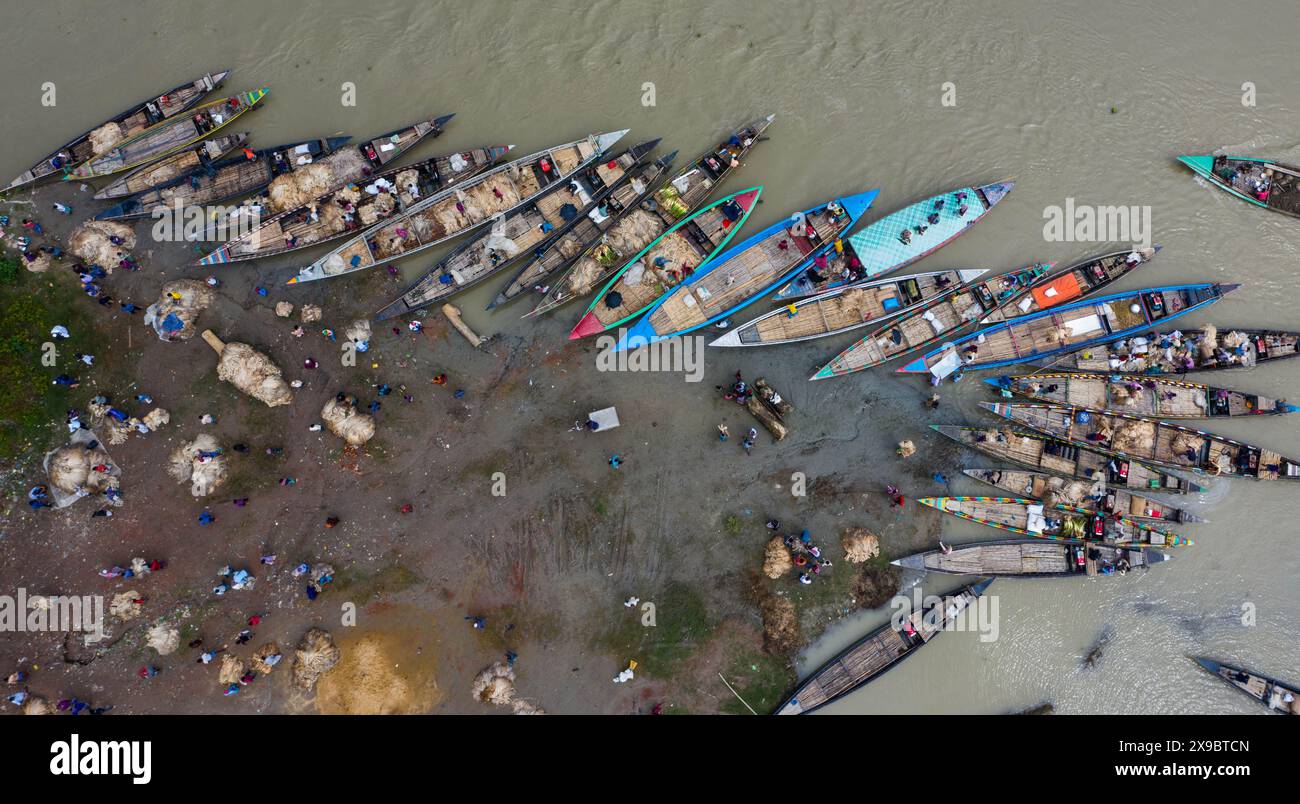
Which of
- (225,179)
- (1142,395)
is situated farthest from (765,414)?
(225,179)

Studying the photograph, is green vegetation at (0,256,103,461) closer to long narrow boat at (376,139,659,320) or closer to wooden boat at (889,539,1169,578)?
long narrow boat at (376,139,659,320)

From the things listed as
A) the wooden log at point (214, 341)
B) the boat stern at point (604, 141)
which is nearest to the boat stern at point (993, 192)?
the boat stern at point (604, 141)

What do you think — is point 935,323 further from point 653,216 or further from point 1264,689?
point 1264,689

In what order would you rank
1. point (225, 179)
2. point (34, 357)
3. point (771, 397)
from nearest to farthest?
point (34, 357), point (225, 179), point (771, 397)

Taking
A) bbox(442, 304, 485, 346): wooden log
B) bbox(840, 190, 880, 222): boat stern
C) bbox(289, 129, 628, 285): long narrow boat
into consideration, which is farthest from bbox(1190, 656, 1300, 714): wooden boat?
bbox(289, 129, 628, 285): long narrow boat

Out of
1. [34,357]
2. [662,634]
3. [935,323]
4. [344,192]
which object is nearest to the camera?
[34,357]

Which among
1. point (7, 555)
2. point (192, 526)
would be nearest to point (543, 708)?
point (192, 526)
